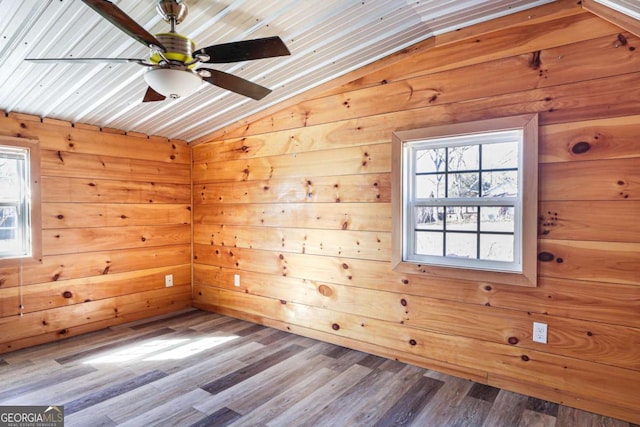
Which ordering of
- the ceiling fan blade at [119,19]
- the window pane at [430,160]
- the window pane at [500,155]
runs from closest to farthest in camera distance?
the ceiling fan blade at [119,19] < the window pane at [500,155] < the window pane at [430,160]

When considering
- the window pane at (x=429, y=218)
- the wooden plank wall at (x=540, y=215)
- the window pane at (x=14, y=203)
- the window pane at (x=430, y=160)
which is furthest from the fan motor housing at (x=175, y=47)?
the window pane at (x=14, y=203)

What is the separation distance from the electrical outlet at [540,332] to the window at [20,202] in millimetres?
4001

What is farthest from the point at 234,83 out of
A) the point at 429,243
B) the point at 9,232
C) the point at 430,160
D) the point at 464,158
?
the point at 9,232

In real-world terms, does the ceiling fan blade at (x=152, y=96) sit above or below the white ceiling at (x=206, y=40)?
below

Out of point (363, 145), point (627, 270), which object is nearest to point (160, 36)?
point (363, 145)

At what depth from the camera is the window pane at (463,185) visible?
269 centimetres

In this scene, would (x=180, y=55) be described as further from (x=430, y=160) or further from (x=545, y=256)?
(x=545, y=256)

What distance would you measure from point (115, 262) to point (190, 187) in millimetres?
1190

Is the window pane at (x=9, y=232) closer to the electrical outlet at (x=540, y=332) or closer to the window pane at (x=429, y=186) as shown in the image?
the window pane at (x=429, y=186)

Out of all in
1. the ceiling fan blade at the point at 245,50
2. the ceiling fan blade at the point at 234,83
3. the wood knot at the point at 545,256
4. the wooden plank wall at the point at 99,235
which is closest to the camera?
the ceiling fan blade at the point at 245,50

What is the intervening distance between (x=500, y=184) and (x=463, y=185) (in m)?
0.25

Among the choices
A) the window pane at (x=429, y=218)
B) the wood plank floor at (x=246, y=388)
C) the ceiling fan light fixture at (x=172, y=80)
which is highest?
the ceiling fan light fixture at (x=172, y=80)

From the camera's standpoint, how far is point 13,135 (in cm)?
313

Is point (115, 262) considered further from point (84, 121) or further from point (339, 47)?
point (339, 47)
